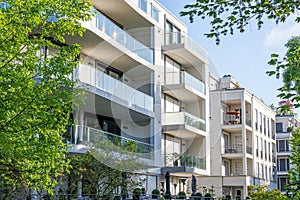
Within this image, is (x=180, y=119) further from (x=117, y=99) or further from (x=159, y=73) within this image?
(x=117, y=99)

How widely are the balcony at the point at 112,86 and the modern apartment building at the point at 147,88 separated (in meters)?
0.04

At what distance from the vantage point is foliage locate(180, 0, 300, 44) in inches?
288

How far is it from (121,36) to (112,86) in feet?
9.95

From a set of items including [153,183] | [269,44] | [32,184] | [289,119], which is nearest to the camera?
[269,44]

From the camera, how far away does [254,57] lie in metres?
9.48

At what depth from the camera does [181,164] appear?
34.2 meters

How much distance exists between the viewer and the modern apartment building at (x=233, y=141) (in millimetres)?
44406

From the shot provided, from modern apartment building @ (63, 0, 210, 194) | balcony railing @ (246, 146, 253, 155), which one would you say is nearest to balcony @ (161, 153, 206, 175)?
modern apartment building @ (63, 0, 210, 194)

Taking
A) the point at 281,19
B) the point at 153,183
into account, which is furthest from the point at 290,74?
the point at 153,183

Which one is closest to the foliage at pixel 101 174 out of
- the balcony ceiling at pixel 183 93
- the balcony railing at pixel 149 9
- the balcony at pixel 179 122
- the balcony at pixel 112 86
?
the balcony at pixel 112 86

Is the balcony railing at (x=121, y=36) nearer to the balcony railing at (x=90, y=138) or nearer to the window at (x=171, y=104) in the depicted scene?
the window at (x=171, y=104)

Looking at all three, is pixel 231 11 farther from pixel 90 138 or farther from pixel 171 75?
pixel 171 75

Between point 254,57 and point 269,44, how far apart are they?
1.55 ft

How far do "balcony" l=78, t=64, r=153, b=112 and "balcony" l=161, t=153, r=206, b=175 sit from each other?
486 cm
